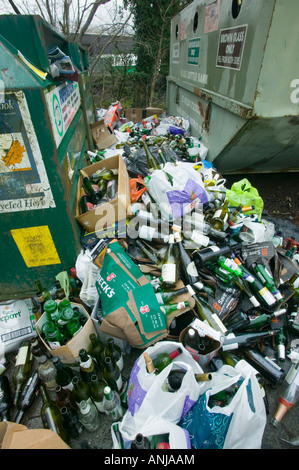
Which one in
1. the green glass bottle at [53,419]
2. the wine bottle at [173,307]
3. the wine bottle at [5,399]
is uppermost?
the wine bottle at [173,307]

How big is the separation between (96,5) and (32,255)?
21.3 ft

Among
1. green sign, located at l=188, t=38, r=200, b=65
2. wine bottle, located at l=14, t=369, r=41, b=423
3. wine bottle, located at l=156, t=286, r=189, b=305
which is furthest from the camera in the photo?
green sign, located at l=188, t=38, r=200, b=65

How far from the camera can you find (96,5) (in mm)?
5566

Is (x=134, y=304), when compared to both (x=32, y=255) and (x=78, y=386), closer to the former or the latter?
(x=78, y=386)

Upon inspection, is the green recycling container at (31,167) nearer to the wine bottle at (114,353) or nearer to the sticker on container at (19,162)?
the sticker on container at (19,162)

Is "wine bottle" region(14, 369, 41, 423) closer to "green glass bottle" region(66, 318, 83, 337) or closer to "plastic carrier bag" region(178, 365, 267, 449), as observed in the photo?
"green glass bottle" region(66, 318, 83, 337)

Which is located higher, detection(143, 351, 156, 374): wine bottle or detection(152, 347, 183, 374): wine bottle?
detection(143, 351, 156, 374): wine bottle

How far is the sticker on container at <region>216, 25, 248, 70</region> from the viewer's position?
8.05ft

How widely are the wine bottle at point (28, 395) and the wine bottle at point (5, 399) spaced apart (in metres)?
0.07

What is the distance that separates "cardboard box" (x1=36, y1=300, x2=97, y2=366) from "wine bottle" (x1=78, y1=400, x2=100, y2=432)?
30 centimetres

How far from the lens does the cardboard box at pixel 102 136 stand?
4473mm

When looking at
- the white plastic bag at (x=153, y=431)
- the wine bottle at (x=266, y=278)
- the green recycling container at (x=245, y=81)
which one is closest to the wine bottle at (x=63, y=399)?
the white plastic bag at (x=153, y=431)

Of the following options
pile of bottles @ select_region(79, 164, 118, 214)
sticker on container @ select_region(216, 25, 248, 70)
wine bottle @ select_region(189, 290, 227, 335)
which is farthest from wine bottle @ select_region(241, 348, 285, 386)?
sticker on container @ select_region(216, 25, 248, 70)

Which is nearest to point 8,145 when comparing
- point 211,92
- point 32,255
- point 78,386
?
point 32,255
